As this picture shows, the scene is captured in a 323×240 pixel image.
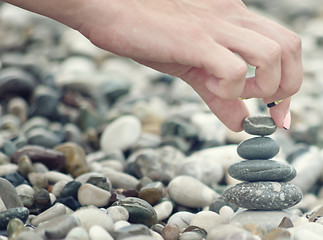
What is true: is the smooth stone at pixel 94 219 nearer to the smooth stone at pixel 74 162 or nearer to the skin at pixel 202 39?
the skin at pixel 202 39

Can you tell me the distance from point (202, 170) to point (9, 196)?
4.32 feet

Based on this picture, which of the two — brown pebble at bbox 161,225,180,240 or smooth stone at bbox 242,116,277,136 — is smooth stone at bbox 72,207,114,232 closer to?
brown pebble at bbox 161,225,180,240

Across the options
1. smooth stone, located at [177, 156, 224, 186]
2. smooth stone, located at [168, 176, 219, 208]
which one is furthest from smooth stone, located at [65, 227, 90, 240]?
smooth stone, located at [177, 156, 224, 186]

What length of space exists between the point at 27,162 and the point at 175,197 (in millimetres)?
844

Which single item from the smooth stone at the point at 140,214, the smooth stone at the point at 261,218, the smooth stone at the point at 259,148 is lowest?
the smooth stone at the point at 140,214

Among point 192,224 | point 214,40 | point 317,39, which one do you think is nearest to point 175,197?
point 192,224

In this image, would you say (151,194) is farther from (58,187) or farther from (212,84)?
(212,84)

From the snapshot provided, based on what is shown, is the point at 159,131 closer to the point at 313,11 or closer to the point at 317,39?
the point at 317,39

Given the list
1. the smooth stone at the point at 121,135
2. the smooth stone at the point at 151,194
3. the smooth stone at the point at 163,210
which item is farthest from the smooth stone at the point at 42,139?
the smooth stone at the point at 163,210

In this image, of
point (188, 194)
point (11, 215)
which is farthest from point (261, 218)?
point (11, 215)

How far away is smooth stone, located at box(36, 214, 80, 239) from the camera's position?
185cm

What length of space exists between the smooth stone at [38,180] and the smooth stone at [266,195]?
1059mm

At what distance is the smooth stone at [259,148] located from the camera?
2.33m

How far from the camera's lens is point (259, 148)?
2.33 m
